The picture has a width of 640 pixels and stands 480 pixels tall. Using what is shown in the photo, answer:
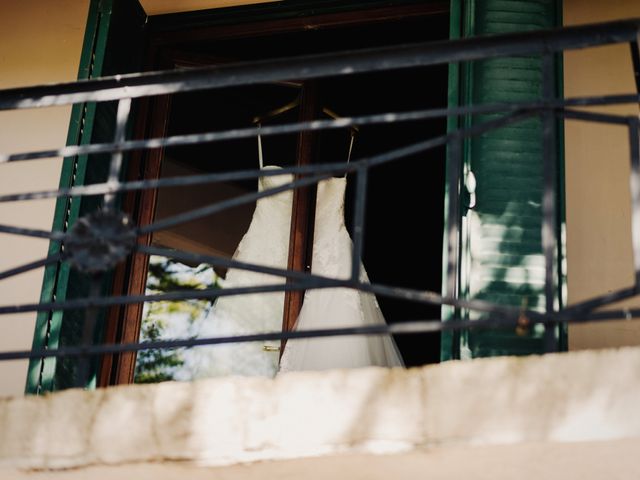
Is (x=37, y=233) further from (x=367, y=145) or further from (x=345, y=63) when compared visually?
(x=367, y=145)

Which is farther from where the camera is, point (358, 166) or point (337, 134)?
point (337, 134)

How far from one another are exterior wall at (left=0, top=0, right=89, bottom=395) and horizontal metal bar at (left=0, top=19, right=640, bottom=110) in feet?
5.40

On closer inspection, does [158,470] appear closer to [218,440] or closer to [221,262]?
[218,440]

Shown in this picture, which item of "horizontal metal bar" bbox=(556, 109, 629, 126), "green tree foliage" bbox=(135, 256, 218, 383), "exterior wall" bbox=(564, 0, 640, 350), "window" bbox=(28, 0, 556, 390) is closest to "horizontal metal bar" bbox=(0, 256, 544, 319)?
"window" bbox=(28, 0, 556, 390)

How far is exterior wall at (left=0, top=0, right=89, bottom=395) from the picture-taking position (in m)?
5.41

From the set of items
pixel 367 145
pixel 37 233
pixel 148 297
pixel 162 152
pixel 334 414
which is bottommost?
pixel 334 414

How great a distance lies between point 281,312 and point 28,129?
1.74 metres

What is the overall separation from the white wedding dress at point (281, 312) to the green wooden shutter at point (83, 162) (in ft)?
2.77

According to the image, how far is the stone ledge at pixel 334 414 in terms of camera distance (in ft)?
10.7

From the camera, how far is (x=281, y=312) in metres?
5.83

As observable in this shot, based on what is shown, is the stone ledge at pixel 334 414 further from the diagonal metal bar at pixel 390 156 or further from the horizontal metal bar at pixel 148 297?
the diagonal metal bar at pixel 390 156

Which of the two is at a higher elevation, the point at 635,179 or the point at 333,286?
the point at 635,179

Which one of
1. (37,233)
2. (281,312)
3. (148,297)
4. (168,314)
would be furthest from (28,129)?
(148,297)

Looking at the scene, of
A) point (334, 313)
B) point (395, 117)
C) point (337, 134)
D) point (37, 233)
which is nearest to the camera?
point (395, 117)
